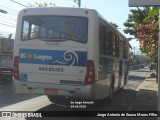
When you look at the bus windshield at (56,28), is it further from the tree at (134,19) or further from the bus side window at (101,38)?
the tree at (134,19)

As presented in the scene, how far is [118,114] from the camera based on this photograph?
39.0 ft

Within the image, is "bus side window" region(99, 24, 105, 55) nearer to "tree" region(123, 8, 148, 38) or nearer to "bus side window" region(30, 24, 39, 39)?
"bus side window" region(30, 24, 39, 39)

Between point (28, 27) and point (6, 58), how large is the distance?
46.7 ft

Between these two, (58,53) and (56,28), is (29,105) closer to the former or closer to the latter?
(58,53)

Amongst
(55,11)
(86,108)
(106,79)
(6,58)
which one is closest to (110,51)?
(106,79)

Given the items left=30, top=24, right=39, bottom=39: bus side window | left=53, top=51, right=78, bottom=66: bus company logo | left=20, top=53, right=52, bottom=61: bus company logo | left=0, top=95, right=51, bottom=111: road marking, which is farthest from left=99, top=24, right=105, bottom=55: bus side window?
left=0, top=95, right=51, bottom=111: road marking

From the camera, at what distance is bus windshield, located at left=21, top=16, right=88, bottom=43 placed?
434 inches

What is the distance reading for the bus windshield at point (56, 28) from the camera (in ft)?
36.1

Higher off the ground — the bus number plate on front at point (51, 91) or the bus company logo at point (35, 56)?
the bus company logo at point (35, 56)

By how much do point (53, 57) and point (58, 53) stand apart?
19 cm

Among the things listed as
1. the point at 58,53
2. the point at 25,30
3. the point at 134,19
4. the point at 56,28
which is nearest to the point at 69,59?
the point at 58,53

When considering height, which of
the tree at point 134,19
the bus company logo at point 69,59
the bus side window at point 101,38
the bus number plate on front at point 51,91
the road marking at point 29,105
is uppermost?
the tree at point 134,19

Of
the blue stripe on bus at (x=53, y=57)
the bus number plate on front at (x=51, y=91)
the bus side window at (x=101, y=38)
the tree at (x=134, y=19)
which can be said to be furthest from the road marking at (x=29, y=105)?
the tree at (x=134, y=19)

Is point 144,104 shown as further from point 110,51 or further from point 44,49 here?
point 44,49
